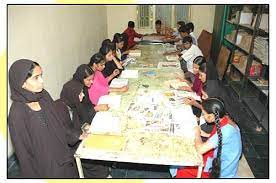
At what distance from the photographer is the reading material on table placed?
164cm

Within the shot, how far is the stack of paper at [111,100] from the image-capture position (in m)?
2.24

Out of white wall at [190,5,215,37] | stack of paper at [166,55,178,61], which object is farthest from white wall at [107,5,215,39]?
stack of paper at [166,55,178,61]

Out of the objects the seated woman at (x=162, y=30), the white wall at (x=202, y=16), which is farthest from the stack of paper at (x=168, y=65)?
the white wall at (x=202, y=16)

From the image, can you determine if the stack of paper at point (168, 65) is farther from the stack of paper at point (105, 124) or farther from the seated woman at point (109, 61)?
the stack of paper at point (105, 124)

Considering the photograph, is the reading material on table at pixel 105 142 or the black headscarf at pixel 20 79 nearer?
the black headscarf at pixel 20 79

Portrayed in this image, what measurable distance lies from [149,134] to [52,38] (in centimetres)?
192

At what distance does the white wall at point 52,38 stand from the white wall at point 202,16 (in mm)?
3337

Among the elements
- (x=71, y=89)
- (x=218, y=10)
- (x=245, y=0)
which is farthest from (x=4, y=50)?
(x=218, y=10)

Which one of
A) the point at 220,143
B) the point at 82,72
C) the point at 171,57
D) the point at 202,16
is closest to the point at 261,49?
the point at 171,57

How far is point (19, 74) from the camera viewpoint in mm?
1477

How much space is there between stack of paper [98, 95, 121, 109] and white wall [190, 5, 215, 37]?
526 cm

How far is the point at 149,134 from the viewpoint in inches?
70.6

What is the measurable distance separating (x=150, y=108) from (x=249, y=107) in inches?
89.3

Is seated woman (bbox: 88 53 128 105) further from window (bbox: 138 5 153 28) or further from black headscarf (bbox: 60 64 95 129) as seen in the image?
window (bbox: 138 5 153 28)
